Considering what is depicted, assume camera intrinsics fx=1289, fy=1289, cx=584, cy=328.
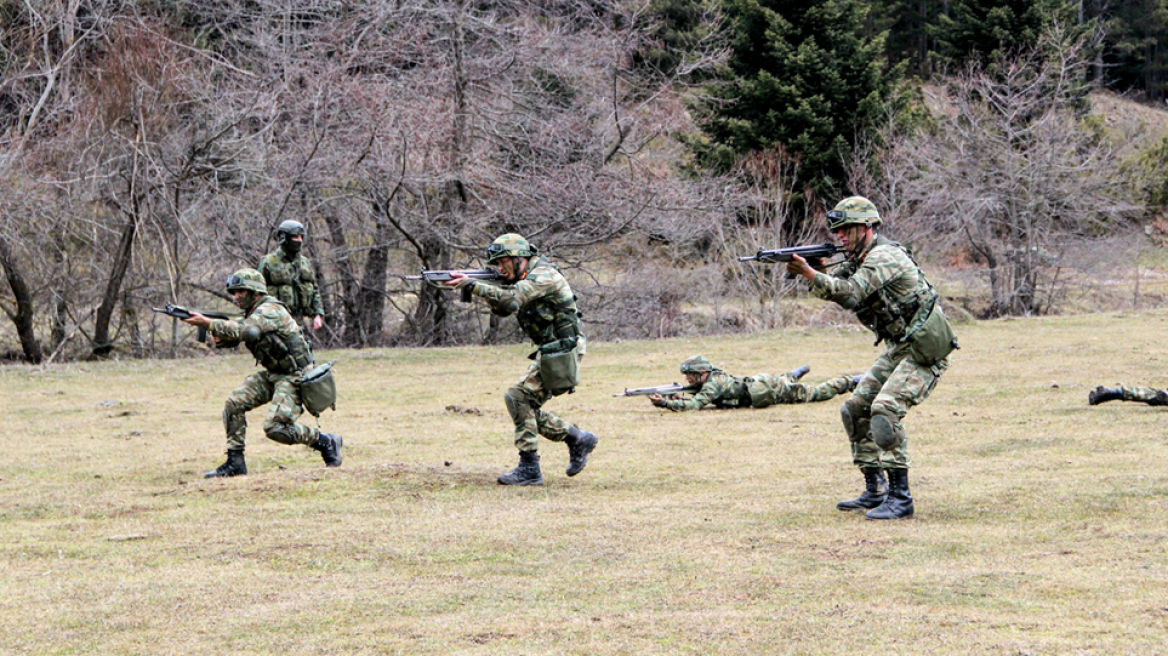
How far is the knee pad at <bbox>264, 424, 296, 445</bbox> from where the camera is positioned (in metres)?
9.81

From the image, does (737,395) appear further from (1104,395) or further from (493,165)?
(493,165)

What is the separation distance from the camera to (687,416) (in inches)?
542

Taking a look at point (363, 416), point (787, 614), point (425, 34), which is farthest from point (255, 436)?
point (425, 34)

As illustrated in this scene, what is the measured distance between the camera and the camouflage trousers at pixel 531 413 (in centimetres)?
923

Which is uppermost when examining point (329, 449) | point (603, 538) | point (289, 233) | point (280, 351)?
point (289, 233)

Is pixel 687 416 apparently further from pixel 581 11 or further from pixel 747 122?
pixel 747 122

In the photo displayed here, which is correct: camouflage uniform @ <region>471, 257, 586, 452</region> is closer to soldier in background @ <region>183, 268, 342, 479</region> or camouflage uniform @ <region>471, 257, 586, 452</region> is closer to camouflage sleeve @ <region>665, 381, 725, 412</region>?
soldier in background @ <region>183, 268, 342, 479</region>

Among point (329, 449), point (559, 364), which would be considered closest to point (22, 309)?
point (329, 449)

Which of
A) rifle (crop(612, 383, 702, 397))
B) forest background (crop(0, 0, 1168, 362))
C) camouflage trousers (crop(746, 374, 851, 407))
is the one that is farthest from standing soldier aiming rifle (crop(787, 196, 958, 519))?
forest background (crop(0, 0, 1168, 362))

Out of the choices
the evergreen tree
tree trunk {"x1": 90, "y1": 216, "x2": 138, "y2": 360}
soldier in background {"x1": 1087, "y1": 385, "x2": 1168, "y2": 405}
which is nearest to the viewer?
soldier in background {"x1": 1087, "y1": 385, "x2": 1168, "y2": 405}

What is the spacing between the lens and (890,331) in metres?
7.92

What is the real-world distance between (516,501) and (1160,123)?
49348 mm

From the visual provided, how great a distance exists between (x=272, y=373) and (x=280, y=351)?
267mm

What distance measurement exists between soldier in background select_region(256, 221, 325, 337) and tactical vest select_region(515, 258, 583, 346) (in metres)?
6.06
